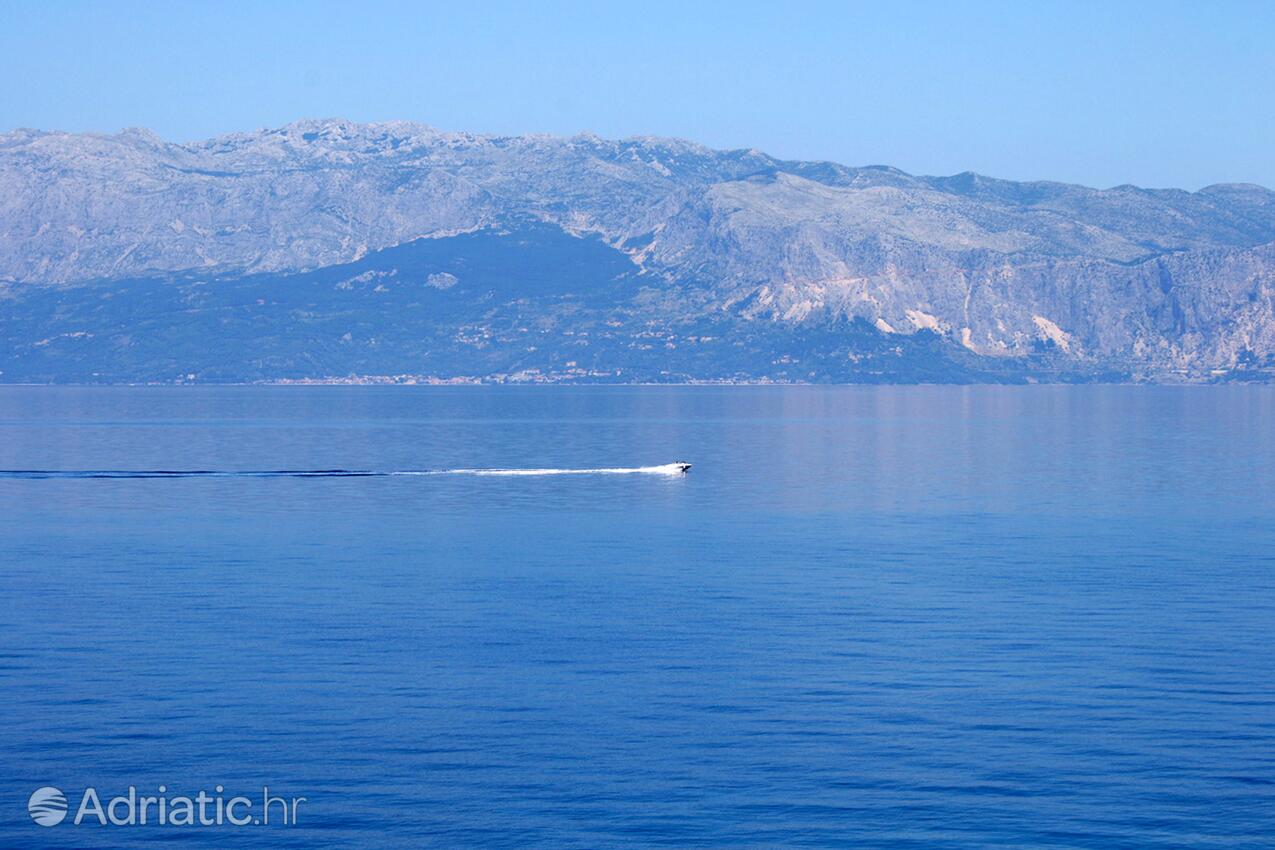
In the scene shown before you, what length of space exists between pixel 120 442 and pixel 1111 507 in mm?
127261

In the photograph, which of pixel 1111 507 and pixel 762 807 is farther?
pixel 1111 507

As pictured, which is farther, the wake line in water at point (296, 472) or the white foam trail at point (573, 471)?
the white foam trail at point (573, 471)

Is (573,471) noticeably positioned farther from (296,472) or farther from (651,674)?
(651,674)

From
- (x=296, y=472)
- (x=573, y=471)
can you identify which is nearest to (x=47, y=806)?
(x=296, y=472)

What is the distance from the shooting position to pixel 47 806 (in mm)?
40531

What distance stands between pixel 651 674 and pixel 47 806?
68.3 feet

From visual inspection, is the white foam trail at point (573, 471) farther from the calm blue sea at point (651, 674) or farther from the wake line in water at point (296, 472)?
the calm blue sea at point (651, 674)

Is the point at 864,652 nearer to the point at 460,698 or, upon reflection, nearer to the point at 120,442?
the point at 460,698

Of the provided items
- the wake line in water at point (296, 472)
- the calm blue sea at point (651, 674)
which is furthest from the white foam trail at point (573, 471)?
the calm blue sea at point (651, 674)

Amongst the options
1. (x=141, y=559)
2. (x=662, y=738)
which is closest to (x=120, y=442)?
(x=141, y=559)

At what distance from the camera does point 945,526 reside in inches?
3922

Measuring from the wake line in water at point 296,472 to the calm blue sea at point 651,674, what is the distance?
30513mm

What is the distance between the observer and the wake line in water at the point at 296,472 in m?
139

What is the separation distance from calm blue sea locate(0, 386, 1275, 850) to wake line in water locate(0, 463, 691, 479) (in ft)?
100
